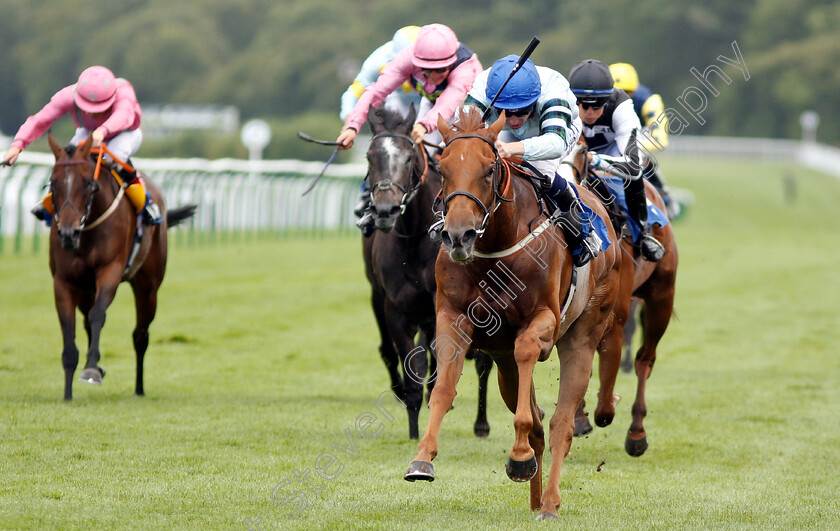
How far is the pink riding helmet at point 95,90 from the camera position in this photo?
25.9ft

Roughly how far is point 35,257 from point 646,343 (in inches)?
426

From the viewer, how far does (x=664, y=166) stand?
151 ft

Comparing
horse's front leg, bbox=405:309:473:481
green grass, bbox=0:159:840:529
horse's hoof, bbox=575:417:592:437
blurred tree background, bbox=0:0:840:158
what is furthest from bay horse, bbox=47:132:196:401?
blurred tree background, bbox=0:0:840:158

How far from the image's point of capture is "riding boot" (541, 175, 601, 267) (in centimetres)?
529

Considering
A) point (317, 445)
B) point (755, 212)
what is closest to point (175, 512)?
point (317, 445)

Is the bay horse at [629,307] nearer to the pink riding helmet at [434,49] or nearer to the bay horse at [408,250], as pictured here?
the bay horse at [408,250]

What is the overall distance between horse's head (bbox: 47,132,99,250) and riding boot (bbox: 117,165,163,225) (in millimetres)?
410

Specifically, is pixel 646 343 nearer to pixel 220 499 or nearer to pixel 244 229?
pixel 220 499

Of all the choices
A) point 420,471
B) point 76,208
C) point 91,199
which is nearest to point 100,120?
point 91,199

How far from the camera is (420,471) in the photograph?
4500mm

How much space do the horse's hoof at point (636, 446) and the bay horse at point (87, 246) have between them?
10.3 ft

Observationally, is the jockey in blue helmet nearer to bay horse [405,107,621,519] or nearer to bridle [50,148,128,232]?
bay horse [405,107,621,519]

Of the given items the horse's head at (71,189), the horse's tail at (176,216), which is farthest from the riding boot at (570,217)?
the horse's tail at (176,216)

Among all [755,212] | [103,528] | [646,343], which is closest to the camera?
[103,528]
